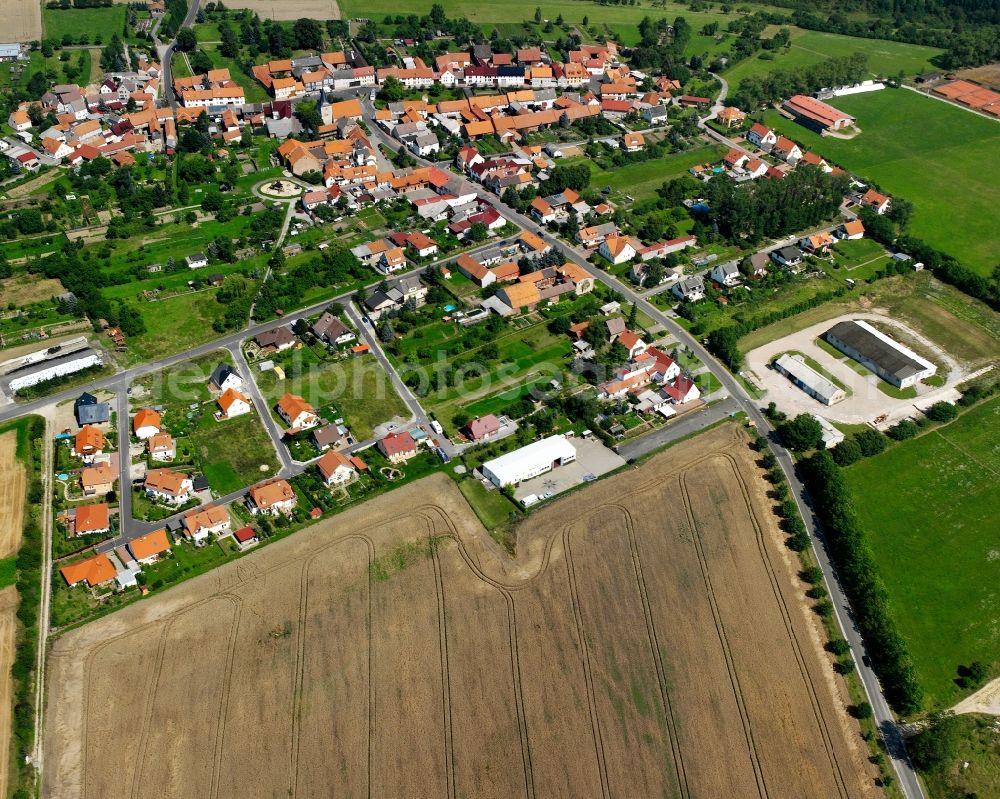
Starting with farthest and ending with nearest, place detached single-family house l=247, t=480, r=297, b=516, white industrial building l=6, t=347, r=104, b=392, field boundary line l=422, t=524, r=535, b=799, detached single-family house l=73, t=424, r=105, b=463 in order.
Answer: white industrial building l=6, t=347, r=104, b=392 → detached single-family house l=73, t=424, r=105, b=463 → detached single-family house l=247, t=480, r=297, b=516 → field boundary line l=422, t=524, r=535, b=799

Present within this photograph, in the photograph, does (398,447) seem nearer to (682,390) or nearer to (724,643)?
(682,390)

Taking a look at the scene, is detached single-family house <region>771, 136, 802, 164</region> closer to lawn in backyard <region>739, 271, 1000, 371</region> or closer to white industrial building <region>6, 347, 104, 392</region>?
lawn in backyard <region>739, 271, 1000, 371</region>

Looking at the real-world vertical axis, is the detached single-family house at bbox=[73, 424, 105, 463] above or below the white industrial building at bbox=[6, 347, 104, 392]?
below

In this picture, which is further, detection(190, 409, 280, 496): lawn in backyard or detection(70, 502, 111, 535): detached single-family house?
detection(190, 409, 280, 496): lawn in backyard

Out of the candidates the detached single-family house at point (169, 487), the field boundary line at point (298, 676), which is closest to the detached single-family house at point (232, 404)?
the detached single-family house at point (169, 487)

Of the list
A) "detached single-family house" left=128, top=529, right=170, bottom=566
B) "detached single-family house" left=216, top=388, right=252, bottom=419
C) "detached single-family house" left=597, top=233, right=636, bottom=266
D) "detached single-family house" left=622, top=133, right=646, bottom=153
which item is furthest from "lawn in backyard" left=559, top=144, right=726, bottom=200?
"detached single-family house" left=128, top=529, right=170, bottom=566

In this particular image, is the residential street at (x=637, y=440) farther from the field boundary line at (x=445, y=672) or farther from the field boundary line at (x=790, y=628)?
the field boundary line at (x=445, y=672)

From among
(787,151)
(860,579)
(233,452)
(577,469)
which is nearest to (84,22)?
(233,452)
